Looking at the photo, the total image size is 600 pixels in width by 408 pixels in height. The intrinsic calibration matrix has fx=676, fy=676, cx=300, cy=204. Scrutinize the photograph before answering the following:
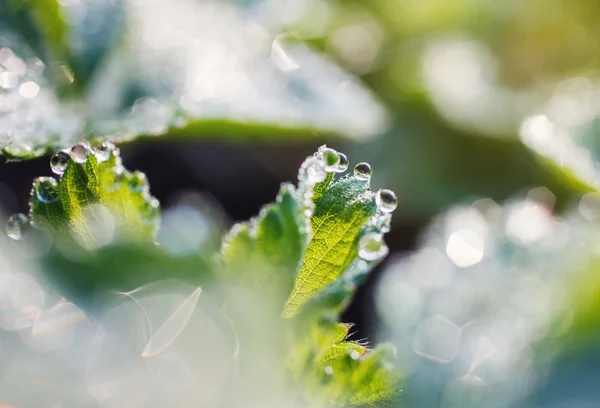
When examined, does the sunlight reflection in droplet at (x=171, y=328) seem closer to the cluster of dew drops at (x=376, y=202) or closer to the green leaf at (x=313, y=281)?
the green leaf at (x=313, y=281)

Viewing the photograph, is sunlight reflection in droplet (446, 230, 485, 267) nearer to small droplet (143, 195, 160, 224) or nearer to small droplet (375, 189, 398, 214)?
small droplet (375, 189, 398, 214)

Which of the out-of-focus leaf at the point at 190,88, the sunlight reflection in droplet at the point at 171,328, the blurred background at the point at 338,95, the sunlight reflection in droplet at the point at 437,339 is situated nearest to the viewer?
the sunlight reflection in droplet at the point at 171,328

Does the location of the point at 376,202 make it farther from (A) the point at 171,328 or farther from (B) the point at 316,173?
(A) the point at 171,328

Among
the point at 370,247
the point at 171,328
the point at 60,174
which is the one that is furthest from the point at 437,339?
the point at 60,174

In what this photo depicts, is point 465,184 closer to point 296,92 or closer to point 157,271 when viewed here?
point 296,92

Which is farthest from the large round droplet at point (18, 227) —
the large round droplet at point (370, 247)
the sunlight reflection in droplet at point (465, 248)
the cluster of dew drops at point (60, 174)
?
the sunlight reflection in droplet at point (465, 248)

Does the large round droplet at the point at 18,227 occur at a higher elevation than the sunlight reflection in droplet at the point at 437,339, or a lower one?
higher

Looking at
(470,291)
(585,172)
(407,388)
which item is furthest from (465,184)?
(407,388)
